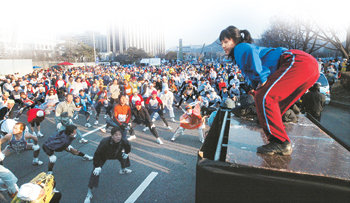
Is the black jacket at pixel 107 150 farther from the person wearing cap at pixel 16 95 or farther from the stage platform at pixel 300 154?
the person wearing cap at pixel 16 95

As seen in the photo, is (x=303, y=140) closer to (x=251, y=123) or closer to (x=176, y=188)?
(x=251, y=123)

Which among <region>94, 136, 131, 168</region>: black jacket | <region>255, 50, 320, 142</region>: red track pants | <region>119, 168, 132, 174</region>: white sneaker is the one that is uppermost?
<region>255, 50, 320, 142</region>: red track pants

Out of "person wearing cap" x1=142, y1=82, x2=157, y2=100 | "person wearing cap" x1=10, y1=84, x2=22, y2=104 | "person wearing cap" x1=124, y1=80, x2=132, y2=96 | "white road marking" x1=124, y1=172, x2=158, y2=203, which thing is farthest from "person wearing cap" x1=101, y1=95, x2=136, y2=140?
"person wearing cap" x1=10, y1=84, x2=22, y2=104

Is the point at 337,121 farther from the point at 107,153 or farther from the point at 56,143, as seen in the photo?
the point at 56,143

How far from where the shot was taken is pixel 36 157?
4941 mm

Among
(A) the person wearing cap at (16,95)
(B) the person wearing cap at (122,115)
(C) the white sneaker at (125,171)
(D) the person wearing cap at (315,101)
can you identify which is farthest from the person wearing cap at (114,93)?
(D) the person wearing cap at (315,101)

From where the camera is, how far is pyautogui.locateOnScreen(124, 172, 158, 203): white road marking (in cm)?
364

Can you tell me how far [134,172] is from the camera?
183 inches

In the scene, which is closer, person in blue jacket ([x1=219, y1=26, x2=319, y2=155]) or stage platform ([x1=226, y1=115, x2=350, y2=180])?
stage platform ([x1=226, y1=115, x2=350, y2=180])

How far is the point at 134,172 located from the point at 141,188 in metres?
0.72

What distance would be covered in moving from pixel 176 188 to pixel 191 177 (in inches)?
20.8

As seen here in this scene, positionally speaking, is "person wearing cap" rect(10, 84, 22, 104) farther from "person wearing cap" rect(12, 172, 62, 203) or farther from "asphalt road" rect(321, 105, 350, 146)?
"asphalt road" rect(321, 105, 350, 146)

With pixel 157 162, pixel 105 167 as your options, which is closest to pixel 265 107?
pixel 157 162

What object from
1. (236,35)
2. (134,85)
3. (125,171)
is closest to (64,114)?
(125,171)
